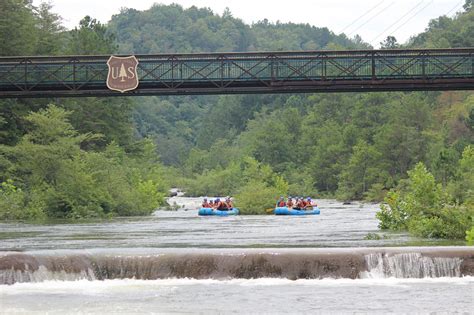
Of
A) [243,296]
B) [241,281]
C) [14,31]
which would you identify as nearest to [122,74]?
[14,31]

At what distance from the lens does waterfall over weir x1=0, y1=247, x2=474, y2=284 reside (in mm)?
23906

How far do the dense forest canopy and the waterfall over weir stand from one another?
30.1 feet

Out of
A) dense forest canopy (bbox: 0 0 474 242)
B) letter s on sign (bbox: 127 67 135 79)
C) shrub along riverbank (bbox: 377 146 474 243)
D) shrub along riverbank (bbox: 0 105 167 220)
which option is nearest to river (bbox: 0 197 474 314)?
shrub along riverbank (bbox: 377 146 474 243)

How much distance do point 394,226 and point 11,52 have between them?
117 feet

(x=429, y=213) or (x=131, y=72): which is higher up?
(x=131, y=72)

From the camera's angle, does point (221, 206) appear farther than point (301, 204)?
No

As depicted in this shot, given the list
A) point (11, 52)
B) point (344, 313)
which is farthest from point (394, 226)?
point (11, 52)

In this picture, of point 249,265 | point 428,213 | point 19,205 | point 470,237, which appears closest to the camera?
point 249,265

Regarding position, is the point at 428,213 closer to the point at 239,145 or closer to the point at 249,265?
the point at 249,265

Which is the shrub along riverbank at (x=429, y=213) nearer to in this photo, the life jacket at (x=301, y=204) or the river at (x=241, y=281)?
the river at (x=241, y=281)

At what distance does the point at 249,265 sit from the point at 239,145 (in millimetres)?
140108

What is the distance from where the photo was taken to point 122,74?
4541 cm

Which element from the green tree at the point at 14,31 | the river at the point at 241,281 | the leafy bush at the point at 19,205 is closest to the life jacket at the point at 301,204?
the leafy bush at the point at 19,205

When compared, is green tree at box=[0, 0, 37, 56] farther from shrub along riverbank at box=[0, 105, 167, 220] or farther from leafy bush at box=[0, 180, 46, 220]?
leafy bush at box=[0, 180, 46, 220]
